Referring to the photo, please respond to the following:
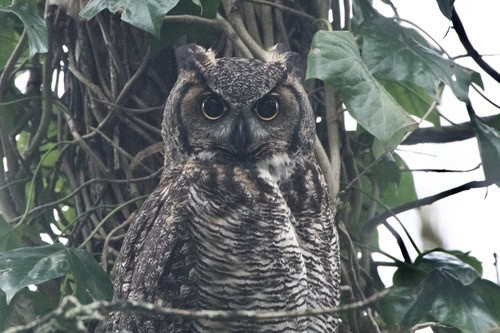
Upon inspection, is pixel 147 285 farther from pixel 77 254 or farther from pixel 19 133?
pixel 19 133

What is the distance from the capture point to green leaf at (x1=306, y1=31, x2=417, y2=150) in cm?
165

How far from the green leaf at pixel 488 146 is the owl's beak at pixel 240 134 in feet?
1.69

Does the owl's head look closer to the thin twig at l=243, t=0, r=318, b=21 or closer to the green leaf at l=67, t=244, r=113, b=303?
the thin twig at l=243, t=0, r=318, b=21

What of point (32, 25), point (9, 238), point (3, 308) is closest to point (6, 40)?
point (32, 25)

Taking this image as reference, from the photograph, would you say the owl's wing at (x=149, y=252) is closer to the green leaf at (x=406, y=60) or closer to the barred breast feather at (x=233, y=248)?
the barred breast feather at (x=233, y=248)

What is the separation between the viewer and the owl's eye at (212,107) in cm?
181

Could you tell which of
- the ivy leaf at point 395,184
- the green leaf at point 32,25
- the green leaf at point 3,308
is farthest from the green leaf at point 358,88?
the green leaf at point 3,308

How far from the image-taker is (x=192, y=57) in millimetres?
1830

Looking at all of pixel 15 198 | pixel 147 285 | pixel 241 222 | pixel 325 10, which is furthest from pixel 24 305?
pixel 325 10

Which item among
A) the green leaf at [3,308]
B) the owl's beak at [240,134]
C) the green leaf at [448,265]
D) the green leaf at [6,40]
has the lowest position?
the green leaf at [448,265]

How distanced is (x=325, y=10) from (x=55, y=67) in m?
0.67

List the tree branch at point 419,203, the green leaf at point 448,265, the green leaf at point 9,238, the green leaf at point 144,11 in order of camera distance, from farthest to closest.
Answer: the green leaf at point 9,238, the tree branch at point 419,203, the green leaf at point 448,265, the green leaf at point 144,11

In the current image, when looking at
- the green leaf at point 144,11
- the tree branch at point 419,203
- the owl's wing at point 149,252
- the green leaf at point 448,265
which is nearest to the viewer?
the green leaf at point 144,11

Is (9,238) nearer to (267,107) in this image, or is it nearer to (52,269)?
(52,269)
